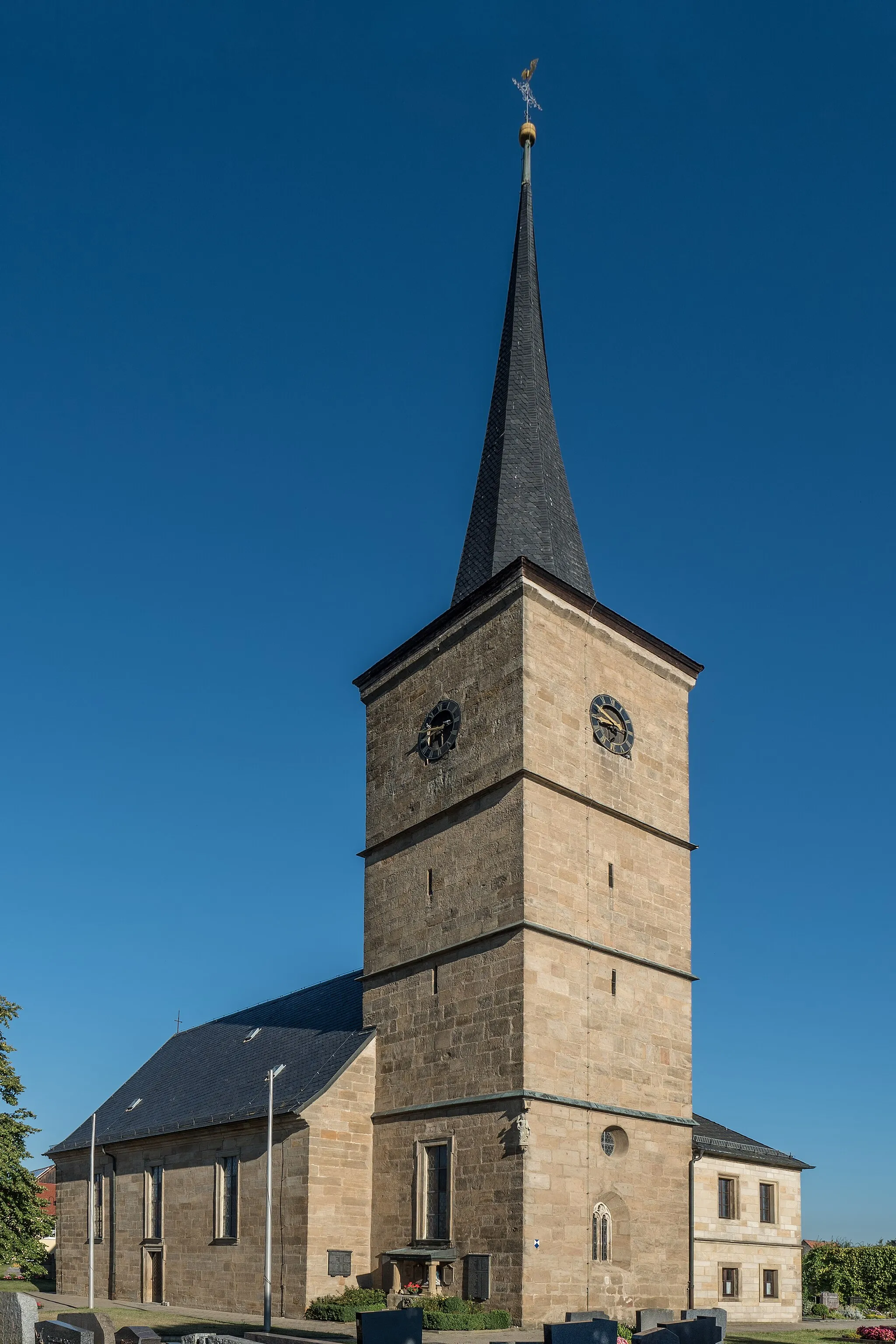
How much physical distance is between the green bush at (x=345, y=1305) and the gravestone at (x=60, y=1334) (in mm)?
10350

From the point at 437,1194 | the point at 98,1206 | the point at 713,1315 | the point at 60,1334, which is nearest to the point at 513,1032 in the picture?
the point at 437,1194

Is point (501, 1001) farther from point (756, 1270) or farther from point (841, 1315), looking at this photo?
point (841, 1315)

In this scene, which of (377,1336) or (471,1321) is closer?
(377,1336)

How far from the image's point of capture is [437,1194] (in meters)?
27.7

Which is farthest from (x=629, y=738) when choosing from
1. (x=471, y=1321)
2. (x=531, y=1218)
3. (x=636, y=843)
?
(x=471, y=1321)

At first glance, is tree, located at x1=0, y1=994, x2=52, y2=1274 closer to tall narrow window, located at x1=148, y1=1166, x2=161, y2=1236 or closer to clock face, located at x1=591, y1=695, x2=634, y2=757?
tall narrow window, located at x1=148, y1=1166, x2=161, y2=1236

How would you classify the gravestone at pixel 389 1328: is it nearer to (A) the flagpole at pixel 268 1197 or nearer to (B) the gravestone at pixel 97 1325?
(B) the gravestone at pixel 97 1325

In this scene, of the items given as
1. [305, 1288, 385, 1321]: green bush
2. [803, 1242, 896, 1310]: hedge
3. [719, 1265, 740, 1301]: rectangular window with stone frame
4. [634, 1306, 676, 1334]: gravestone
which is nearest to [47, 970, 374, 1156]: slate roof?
[305, 1288, 385, 1321]: green bush

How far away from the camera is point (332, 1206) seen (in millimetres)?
28969

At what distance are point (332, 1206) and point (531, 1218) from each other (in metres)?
6.07

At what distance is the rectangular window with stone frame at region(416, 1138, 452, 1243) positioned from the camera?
27.3 m

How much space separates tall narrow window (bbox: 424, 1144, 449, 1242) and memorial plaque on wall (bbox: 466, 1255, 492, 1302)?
55.5 inches

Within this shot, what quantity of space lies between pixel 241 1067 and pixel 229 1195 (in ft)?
19.6

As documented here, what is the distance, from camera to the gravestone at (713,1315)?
21.3 metres
